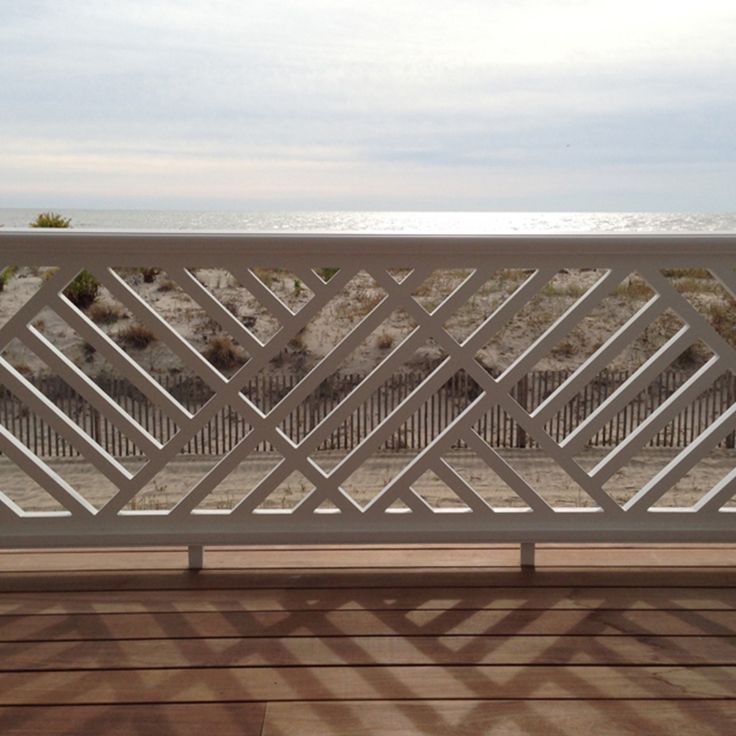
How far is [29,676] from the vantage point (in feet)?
6.28

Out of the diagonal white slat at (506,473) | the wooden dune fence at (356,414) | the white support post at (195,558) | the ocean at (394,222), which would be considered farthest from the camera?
the ocean at (394,222)

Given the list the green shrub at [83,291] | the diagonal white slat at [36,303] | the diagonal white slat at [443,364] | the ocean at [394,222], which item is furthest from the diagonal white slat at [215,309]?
the ocean at [394,222]

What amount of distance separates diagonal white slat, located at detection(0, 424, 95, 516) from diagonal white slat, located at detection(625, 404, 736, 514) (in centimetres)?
151

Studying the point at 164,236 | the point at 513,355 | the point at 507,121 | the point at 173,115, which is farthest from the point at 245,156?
the point at 164,236

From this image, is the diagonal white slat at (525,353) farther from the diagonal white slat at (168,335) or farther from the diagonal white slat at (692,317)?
the diagonal white slat at (168,335)

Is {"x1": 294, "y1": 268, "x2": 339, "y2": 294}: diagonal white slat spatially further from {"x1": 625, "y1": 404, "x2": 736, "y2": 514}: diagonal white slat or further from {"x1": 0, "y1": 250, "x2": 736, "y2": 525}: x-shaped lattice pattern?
{"x1": 625, "y1": 404, "x2": 736, "y2": 514}: diagonal white slat

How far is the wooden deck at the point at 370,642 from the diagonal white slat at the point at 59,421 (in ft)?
1.01

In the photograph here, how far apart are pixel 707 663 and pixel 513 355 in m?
7.60

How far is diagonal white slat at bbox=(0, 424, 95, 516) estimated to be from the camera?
7.86 ft

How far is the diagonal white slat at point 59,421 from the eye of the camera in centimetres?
235

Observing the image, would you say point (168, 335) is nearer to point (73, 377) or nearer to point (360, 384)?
point (73, 377)

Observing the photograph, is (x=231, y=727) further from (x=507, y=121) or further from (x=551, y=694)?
(x=507, y=121)

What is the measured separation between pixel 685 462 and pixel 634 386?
10.1 inches

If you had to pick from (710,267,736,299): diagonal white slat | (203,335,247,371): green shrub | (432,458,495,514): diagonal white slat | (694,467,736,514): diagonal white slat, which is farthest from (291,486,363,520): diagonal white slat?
(203,335,247,371): green shrub
